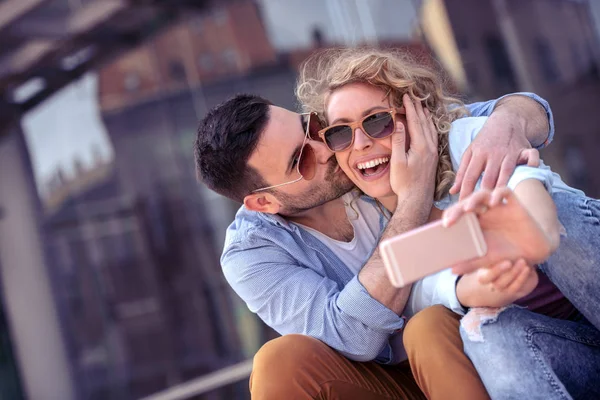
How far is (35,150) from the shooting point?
6.48m

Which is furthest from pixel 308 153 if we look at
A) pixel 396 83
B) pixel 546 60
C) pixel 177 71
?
pixel 177 71

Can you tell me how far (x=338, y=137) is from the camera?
2.23m

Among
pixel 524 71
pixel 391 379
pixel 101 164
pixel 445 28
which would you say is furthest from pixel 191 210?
pixel 391 379

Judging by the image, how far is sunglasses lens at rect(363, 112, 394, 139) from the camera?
2.16m

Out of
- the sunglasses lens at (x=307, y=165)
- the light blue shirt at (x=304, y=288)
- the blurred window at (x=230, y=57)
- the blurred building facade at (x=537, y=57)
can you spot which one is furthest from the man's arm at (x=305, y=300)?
the blurred window at (x=230, y=57)

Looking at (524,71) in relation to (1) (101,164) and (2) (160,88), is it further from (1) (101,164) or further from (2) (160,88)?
(1) (101,164)

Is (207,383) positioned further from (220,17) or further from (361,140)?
(361,140)

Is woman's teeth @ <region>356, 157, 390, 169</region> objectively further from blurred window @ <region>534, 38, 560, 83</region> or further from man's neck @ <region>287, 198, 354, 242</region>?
blurred window @ <region>534, 38, 560, 83</region>

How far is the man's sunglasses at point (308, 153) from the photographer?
2.40 m

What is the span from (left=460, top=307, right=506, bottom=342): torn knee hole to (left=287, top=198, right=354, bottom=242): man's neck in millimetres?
764

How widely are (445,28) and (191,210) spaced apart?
258 cm

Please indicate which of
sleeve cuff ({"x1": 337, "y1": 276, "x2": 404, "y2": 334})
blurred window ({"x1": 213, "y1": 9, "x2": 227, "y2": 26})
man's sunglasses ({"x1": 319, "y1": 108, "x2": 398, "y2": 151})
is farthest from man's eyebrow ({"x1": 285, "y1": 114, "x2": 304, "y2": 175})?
blurred window ({"x1": 213, "y1": 9, "x2": 227, "y2": 26})

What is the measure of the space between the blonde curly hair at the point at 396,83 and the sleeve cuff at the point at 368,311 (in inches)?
16.0

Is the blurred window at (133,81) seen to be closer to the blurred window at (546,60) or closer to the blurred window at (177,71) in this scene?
the blurred window at (177,71)
